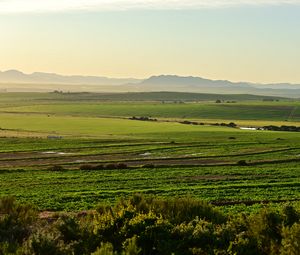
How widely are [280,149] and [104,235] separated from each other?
188 feet

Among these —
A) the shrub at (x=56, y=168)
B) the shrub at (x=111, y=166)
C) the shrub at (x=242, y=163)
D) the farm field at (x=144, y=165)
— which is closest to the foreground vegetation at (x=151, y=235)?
the farm field at (x=144, y=165)

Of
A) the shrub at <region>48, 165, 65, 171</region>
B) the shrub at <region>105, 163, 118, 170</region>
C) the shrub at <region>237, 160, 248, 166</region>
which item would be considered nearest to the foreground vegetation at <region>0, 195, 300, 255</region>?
the shrub at <region>48, 165, 65, 171</region>

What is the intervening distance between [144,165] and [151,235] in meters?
37.7

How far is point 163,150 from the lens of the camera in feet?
234

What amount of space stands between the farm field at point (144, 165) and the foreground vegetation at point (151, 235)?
422 inches

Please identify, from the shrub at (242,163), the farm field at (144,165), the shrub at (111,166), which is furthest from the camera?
the shrub at (242,163)

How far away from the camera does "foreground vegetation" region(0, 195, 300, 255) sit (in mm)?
16141

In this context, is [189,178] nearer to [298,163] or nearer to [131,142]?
[298,163]

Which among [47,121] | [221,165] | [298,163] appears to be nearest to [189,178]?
[221,165]

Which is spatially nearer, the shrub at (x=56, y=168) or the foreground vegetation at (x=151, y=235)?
the foreground vegetation at (x=151, y=235)

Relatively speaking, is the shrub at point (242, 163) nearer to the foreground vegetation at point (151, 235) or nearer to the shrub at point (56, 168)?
the shrub at point (56, 168)

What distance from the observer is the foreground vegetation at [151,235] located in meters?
16.1

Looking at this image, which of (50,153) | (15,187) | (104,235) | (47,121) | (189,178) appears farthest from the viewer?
(47,121)

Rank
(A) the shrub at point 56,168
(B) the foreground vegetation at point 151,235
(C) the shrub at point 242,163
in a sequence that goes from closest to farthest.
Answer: (B) the foreground vegetation at point 151,235 < (A) the shrub at point 56,168 < (C) the shrub at point 242,163
